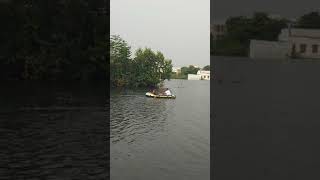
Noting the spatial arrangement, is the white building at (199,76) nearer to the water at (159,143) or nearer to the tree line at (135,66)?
the tree line at (135,66)

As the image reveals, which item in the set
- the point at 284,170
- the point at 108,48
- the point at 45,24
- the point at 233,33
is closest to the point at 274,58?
the point at 233,33

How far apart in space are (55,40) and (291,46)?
63.6 meters

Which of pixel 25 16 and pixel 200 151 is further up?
pixel 25 16

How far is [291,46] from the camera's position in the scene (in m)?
132

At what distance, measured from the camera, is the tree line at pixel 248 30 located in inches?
5566

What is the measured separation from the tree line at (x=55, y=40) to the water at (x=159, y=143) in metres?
43.6

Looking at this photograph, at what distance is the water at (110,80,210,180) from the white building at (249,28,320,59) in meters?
65.8

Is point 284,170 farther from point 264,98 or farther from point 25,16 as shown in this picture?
point 25,16

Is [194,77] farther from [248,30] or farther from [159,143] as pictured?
[159,143]

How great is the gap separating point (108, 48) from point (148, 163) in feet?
274

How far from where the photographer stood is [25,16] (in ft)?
372

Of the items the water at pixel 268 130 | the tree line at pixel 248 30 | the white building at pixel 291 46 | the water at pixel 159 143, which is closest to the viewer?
the water at pixel 268 130

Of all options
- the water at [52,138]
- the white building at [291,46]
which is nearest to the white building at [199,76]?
the white building at [291,46]

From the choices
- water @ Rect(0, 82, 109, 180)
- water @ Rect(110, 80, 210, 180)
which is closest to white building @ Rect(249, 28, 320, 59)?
water @ Rect(110, 80, 210, 180)
